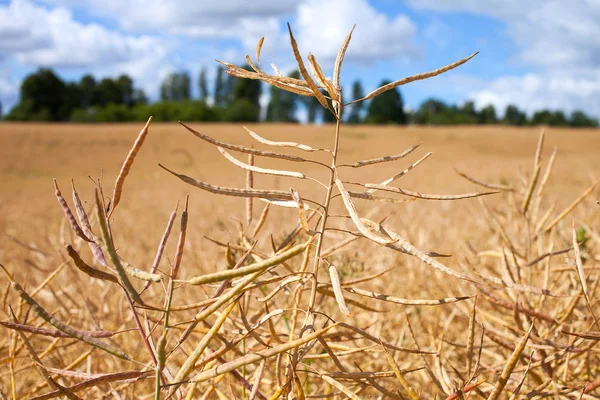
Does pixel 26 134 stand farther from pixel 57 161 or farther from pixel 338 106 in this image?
pixel 338 106

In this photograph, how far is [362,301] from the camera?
0.99 meters

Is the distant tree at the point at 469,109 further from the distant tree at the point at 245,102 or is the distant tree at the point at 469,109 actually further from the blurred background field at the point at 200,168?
the blurred background field at the point at 200,168

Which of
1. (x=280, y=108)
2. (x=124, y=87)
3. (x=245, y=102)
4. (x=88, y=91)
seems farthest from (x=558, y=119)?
(x=88, y=91)

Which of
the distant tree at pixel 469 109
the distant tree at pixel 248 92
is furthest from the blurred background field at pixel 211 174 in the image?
the distant tree at pixel 469 109

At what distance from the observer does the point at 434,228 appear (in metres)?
1.57

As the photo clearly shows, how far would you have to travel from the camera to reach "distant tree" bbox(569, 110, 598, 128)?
38594 mm

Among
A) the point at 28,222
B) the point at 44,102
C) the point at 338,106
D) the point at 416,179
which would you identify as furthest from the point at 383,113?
the point at 338,106

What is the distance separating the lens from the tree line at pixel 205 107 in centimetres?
2688

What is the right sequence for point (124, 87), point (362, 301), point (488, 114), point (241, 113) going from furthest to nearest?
point (488, 114) < point (124, 87) < point (241, 113) < point (362, 301)

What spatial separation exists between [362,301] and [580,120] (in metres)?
42.6

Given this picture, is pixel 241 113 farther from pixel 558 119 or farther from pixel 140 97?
pixel 558 119

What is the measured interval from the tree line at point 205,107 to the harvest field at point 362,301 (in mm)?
20608

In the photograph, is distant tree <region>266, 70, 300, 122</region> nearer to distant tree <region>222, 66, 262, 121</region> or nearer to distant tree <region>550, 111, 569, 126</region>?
distant tree <region>222, 66, 262, 121</region>

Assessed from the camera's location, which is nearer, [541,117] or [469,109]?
[469,109]
